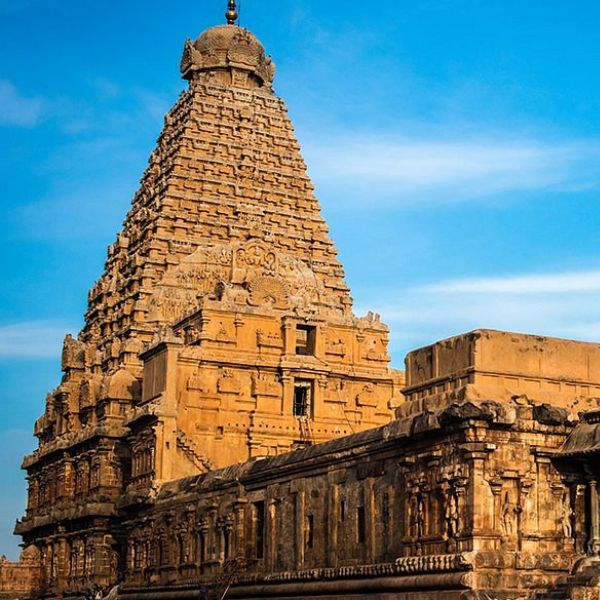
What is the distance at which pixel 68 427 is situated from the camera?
232 ft

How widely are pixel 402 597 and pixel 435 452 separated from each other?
3695 mm

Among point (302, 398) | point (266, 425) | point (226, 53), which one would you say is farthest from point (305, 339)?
point (226, 53)

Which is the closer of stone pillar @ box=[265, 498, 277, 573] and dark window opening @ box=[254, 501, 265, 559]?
stone pillar @ box=[265, 498, 277, 573]

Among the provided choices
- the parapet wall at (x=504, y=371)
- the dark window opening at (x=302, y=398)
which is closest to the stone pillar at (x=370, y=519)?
the parapet wall at (x=504, y=371)

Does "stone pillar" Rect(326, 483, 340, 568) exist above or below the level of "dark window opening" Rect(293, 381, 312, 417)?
below

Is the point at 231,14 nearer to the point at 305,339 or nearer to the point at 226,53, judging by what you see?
the point at 226,53

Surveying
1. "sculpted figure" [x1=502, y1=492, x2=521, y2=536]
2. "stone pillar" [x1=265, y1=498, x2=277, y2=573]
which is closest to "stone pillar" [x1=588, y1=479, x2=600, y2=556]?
"sculpted figure" [x1=502, y1=492, x2=521, y2=536]

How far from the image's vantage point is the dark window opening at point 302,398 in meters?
61.1

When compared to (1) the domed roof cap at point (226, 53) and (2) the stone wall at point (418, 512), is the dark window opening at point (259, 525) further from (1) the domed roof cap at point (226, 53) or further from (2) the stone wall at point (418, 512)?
(1) the domed roof cap at point (226, 53)

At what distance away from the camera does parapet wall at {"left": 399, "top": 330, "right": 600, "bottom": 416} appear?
111 feet

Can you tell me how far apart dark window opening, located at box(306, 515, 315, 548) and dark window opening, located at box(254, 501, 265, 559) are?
3.53 m

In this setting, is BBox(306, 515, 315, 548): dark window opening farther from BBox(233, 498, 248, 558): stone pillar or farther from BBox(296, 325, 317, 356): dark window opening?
BBox(296, 325, 317, 356): dark window opening

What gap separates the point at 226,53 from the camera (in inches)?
3147

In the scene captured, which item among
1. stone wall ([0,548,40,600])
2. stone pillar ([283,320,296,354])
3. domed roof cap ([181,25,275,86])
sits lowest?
stone wall ([0,548,40,600])
